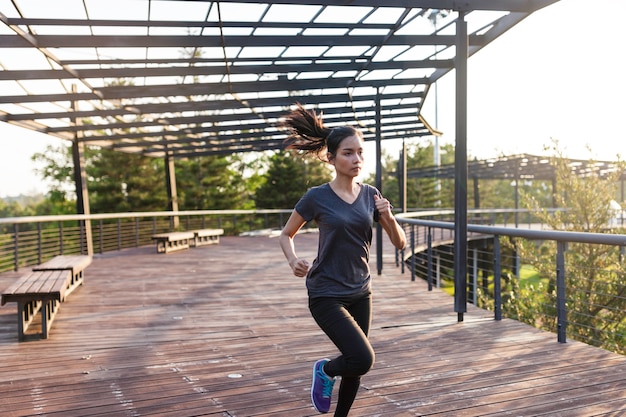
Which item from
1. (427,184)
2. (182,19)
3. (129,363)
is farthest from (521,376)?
(427,184)

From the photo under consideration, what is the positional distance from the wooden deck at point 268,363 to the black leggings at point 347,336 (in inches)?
22.2

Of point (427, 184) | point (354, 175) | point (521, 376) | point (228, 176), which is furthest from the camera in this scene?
point (427, 184)

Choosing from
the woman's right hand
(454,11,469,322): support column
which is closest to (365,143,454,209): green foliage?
(454,11,469,322): support column

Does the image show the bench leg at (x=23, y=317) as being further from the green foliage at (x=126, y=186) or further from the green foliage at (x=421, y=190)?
the green foliage at (x=421, y=190)

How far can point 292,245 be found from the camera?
9.89ft

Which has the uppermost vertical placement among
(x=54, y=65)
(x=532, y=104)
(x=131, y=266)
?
(x=532, y=104)

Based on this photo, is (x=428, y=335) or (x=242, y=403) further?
(x=428, y=335)

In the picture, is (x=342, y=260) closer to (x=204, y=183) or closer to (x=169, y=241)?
(x=169, y=241)

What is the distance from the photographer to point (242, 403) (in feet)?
11.6

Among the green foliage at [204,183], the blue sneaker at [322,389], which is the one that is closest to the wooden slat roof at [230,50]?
the blue sneaker at [322,389]

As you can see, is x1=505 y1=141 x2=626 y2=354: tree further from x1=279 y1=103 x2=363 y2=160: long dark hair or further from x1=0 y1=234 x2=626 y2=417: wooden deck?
x1=279 y1=103 x2=363 y2=160: long dark hair

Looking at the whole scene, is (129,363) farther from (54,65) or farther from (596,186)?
(596,186)

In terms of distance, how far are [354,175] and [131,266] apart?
947cm

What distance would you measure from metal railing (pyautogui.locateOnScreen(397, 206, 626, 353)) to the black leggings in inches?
80.0
